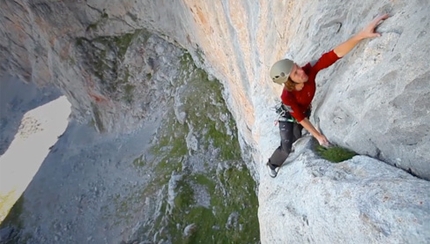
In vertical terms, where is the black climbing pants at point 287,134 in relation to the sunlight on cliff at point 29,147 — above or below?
above

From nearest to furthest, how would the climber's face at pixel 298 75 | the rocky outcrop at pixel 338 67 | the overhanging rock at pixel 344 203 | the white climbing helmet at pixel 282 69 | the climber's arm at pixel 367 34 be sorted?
the overhanging rock at pixel 344 203
the rocky outcrop at pixel 338 67
the climber's arm at pixel 367 34
the white climbing helmet at pixel 282 69
the climber's face at pixel 298 75

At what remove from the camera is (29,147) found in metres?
72.6

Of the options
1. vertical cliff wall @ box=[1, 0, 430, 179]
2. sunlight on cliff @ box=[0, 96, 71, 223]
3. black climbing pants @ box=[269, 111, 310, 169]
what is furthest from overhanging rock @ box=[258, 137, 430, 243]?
sunlight on cliff @ box=[0, 96, 71, 223]

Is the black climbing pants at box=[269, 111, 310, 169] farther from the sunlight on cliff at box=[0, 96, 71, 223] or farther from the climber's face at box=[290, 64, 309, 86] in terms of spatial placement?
the sunlight on cliff at box=[0, 96, 71, 223]

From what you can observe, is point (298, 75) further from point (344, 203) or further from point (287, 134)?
point (344, 203)

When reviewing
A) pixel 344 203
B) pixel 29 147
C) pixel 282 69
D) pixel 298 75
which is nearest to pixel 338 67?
pixel 298 75

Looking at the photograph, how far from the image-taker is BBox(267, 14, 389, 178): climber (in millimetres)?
8375

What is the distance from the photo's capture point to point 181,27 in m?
45.3

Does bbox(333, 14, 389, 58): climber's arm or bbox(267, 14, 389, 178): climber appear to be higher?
bbox(333, 14, 389, 58): climber's arm

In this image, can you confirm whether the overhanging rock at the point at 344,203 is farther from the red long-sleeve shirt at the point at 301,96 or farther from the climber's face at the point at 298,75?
the climber's face at the point at 298,75

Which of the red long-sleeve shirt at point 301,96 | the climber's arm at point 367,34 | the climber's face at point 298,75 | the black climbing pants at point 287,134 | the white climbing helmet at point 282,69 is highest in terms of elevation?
the climber's arm at point 367,34

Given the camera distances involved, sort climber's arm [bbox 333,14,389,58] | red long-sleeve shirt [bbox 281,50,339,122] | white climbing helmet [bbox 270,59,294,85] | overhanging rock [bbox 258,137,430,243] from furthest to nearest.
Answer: red long-sleeve shirt [bbox 281,50,339,122] → white climbing helmet [bbox 270,59,294,85] → climber's arm [bbox 333,14,389,58] → overhanging rock [bbox 258,137,430,243]

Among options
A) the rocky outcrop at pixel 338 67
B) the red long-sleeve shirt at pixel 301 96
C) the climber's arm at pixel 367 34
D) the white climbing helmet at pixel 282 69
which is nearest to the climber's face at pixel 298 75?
the white climbing helmet at pixel 282 69

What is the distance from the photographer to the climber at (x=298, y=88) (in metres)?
8.38
